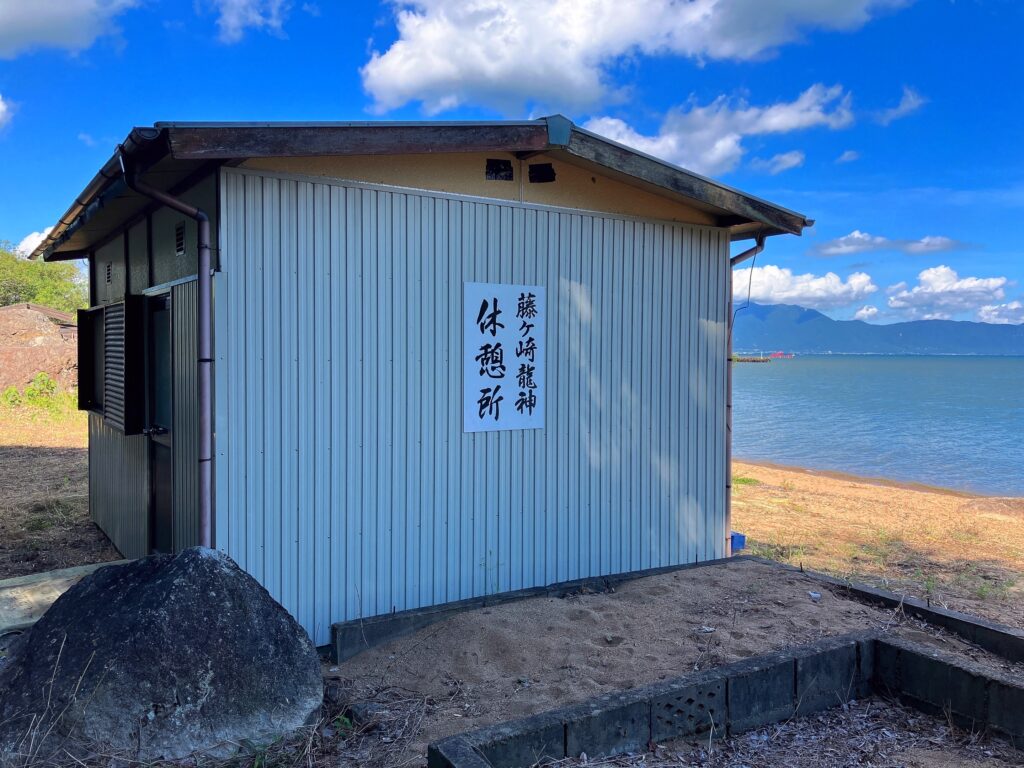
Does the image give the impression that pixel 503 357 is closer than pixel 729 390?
Yes

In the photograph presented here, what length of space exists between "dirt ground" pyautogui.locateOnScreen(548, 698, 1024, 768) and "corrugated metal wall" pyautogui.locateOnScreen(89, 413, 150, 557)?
4266 millimetres

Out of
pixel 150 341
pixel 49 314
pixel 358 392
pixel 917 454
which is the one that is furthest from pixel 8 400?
pixel 917 454

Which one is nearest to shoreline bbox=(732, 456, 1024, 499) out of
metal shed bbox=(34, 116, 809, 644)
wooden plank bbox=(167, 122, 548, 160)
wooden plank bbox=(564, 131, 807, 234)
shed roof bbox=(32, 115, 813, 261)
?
wooden plank bbox=(564, 131, 807, 234)

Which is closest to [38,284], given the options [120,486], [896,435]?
[120,486]

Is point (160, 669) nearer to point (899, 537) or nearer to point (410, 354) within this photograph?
point (410, 354)

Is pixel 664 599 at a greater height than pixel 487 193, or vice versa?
pixel 487 193

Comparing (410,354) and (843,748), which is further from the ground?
(410,354)

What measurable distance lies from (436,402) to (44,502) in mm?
6782

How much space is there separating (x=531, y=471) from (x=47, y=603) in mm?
3469

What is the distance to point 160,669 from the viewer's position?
329 centimetres

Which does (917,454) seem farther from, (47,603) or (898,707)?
(47,603)

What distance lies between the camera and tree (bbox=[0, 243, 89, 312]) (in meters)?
29.6

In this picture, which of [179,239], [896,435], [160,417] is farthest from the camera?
[896,435]

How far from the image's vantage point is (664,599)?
5.42 metres
